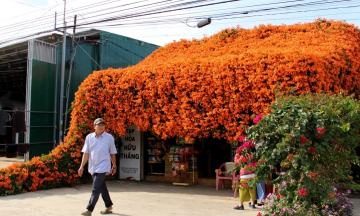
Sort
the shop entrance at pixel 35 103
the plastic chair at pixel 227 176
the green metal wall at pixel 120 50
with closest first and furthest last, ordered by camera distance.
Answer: the plastic chair at pixel 227 176 → the shop entrance at pixel 35 103 → the green metal wall at pixel 120 50

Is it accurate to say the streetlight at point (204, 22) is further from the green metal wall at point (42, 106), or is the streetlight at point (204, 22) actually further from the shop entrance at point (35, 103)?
the green metal wall at point (42, 106)

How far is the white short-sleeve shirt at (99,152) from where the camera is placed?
263 inches

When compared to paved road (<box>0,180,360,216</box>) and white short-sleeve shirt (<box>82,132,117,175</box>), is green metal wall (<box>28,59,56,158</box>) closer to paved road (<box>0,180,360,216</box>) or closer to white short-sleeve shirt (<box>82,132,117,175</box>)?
paved road (<box>0,180,360,216</box>)

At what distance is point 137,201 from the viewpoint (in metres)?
8.63

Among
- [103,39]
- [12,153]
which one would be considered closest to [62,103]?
[12,153]

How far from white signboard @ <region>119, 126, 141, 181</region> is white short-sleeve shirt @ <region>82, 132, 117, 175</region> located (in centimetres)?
A: 529

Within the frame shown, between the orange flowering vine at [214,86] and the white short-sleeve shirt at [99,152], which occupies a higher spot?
the orange flowering vine at [214,86]

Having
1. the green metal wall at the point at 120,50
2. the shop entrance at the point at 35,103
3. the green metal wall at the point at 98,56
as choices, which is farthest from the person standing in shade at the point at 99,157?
the green metal wall at the point at 120,50

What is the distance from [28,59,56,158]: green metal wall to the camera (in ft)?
49.6

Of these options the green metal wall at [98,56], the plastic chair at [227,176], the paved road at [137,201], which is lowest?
the paved road at [137,201]

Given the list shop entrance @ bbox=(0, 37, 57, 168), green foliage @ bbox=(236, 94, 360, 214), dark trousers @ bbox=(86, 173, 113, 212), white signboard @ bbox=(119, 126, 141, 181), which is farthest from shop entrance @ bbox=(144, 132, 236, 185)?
shop entrance @ bbox=(0, 37, 57, 168)

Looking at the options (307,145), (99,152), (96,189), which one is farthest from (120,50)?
(307,145)

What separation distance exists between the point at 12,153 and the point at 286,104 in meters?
11.6

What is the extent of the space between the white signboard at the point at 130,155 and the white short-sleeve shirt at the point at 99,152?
17.3ft
